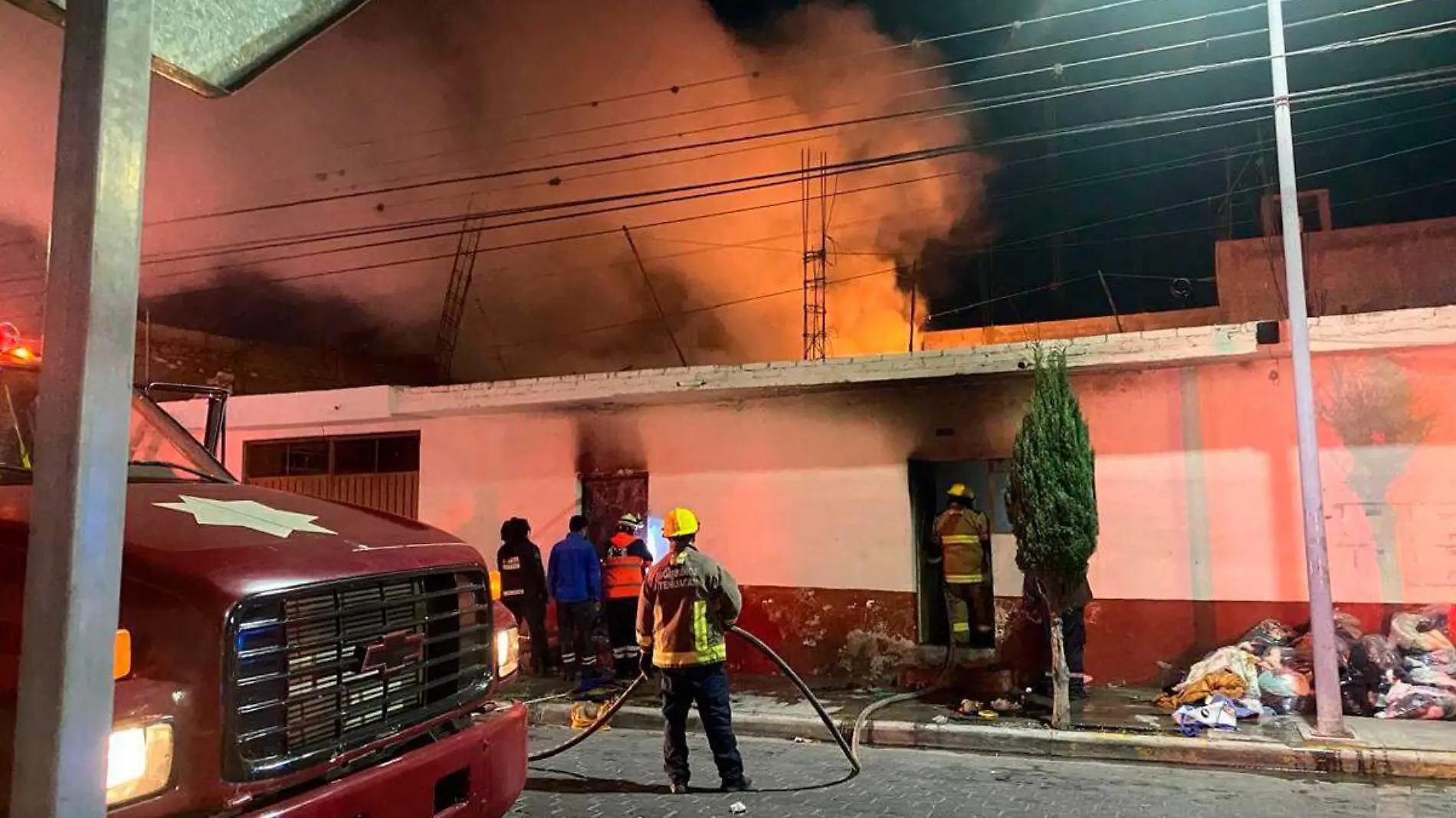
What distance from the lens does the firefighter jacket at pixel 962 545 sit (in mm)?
8969

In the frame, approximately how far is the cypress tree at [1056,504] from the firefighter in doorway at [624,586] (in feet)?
12.4

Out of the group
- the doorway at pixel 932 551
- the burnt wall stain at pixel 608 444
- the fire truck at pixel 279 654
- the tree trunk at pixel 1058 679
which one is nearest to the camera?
the fire truck at pixel 279 654

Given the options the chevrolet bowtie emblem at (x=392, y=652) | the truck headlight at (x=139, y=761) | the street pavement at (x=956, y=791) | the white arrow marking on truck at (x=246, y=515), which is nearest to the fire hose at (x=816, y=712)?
the street pavement at (x=956, y=791)

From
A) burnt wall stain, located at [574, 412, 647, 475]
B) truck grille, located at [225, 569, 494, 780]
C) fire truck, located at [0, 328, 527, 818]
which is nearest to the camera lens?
fire truck, located at [0, 328, 527, 818]

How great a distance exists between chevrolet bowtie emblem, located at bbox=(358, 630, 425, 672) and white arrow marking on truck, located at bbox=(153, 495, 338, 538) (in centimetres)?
45

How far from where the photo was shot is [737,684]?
31.1 feet

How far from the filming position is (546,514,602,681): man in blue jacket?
372 inches

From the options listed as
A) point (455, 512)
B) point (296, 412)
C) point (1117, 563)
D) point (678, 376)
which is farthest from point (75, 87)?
point (296, 412)

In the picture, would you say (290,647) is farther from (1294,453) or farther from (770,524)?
(1294,453)

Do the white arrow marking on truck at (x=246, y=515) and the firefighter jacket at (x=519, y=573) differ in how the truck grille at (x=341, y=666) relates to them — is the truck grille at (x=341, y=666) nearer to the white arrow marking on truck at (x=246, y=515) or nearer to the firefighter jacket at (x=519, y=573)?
the white arrow marking on truck at (x=246, y=515)

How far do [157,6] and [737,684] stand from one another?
25.7 feet

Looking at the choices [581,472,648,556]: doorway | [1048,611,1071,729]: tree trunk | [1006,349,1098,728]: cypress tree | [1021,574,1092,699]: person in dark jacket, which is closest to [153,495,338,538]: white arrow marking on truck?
[1006,349,1098,728]: cypress tree

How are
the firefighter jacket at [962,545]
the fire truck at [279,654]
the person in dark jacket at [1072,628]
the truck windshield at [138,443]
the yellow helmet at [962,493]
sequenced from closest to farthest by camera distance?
the fire truck at [279,654], the truck windshield at [138,443], the person in dark jacket at [1072,628], the firefighter jacket at [962,545], the yellow helmet at [962,493]

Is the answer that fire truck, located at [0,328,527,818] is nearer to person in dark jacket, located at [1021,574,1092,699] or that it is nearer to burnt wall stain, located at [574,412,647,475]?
person in dark jacket, located at [1021,574,1092,699]
